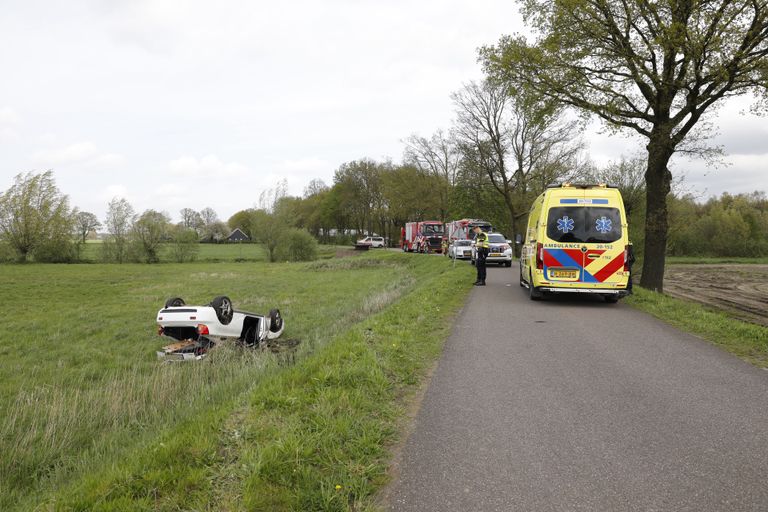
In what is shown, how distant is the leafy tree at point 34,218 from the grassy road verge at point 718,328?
5520 centimetres

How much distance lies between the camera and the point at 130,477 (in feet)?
10.3

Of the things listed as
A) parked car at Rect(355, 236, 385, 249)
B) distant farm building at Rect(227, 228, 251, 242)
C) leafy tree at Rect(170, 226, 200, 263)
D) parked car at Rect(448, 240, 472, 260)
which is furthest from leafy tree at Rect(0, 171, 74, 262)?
distant farm building at Rect(227, 228, 251, 242)

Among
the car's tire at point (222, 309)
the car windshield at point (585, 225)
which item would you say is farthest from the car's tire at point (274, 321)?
the car windshield at point (585, 225)

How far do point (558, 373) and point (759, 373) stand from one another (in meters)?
2.35

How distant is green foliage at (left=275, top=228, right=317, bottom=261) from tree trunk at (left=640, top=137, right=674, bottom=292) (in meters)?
42.6

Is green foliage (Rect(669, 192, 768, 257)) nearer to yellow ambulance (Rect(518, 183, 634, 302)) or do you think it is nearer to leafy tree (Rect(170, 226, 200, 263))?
yellow ambulance (Rect(518, 183, 634, 302))

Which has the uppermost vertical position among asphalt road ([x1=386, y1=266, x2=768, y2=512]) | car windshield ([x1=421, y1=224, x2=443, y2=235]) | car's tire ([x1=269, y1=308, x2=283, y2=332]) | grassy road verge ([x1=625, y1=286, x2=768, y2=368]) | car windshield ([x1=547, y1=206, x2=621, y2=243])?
car windshield ([x1=421, y1=224, x2=443, y2=235])

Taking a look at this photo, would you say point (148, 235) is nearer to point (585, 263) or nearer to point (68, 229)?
point (68, 229)

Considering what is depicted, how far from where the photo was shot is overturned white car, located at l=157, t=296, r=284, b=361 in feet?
27.7

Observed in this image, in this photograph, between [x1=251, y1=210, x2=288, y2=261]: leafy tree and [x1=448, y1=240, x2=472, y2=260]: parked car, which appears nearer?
[x1=448, y1=240, x2=472, y2=260]: parked car

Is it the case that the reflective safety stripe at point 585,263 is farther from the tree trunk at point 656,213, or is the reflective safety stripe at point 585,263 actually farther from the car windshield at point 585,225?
the tree trunk at point 656,213

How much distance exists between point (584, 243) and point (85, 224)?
57792 mm

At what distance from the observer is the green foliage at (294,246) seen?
2079 inches

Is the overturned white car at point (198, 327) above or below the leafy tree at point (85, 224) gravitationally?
below
